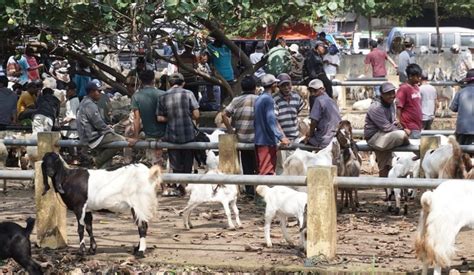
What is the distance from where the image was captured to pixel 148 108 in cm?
1569

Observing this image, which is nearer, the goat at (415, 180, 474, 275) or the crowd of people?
the goat at (415, 180, 474, 275)

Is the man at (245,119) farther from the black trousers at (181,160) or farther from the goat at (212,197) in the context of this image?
the goat at (212,197)

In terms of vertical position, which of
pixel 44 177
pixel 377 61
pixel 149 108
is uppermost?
pixel 377 61

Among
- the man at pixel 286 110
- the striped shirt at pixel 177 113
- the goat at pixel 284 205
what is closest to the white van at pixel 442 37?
the man at pixel 286 110

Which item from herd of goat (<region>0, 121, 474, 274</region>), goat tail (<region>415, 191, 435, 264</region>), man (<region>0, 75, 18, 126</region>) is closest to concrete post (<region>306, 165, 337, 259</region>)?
herd of goat (<region>0, 121, 474, 274</region>)

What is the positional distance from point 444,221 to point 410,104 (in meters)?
5.24

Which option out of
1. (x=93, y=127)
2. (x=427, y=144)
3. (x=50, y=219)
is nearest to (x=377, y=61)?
(x=427, y=144)

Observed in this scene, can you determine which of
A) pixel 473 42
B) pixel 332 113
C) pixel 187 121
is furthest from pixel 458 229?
pixel 473 42

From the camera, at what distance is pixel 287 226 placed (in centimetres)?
1373

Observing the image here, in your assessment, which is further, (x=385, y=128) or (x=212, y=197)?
(x=385, y=128)

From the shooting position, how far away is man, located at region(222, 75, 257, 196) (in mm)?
15680

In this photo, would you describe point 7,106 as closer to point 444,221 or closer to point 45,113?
point 45,113

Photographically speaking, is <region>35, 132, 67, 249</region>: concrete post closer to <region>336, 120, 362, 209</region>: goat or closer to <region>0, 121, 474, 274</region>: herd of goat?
<region>0, 121, 474, 274</region>: herd of goat

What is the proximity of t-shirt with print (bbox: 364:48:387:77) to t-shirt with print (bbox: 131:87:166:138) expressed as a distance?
12725mm
